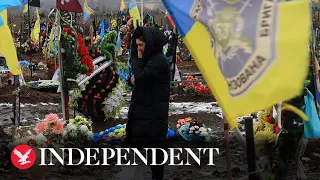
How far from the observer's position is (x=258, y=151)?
478cm

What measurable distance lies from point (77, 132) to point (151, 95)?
2.13 metres

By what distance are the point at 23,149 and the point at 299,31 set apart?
3.23m

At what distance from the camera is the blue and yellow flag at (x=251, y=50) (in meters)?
2.19

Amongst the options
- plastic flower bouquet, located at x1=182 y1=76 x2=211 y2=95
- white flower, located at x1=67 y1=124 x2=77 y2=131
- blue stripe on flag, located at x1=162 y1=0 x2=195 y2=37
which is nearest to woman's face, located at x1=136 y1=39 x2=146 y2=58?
blue stripe on flag, located at x1=162 y1=0 x2=195 y2=37

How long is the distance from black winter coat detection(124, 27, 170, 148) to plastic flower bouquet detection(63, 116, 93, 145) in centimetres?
189

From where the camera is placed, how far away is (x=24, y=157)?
457 centimetres

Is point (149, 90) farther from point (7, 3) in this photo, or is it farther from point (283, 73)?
point (283, 73)

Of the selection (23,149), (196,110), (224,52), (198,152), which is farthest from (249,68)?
(196,110)

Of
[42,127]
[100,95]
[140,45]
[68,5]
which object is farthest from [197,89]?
[140,45]

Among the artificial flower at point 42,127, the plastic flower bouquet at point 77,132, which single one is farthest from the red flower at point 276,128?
the artificial flower at point 42,127

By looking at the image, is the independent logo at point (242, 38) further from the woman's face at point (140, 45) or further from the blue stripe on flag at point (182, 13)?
the woman's face at point (140, 45)

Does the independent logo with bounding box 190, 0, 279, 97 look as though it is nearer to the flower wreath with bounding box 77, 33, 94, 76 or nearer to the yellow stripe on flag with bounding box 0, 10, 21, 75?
the yellow stripe on flag with bounding box 0, 10, 21, 75

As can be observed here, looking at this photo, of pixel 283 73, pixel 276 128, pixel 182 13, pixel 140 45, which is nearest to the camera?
pixel 283 73

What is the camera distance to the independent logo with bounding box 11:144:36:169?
441 cm
